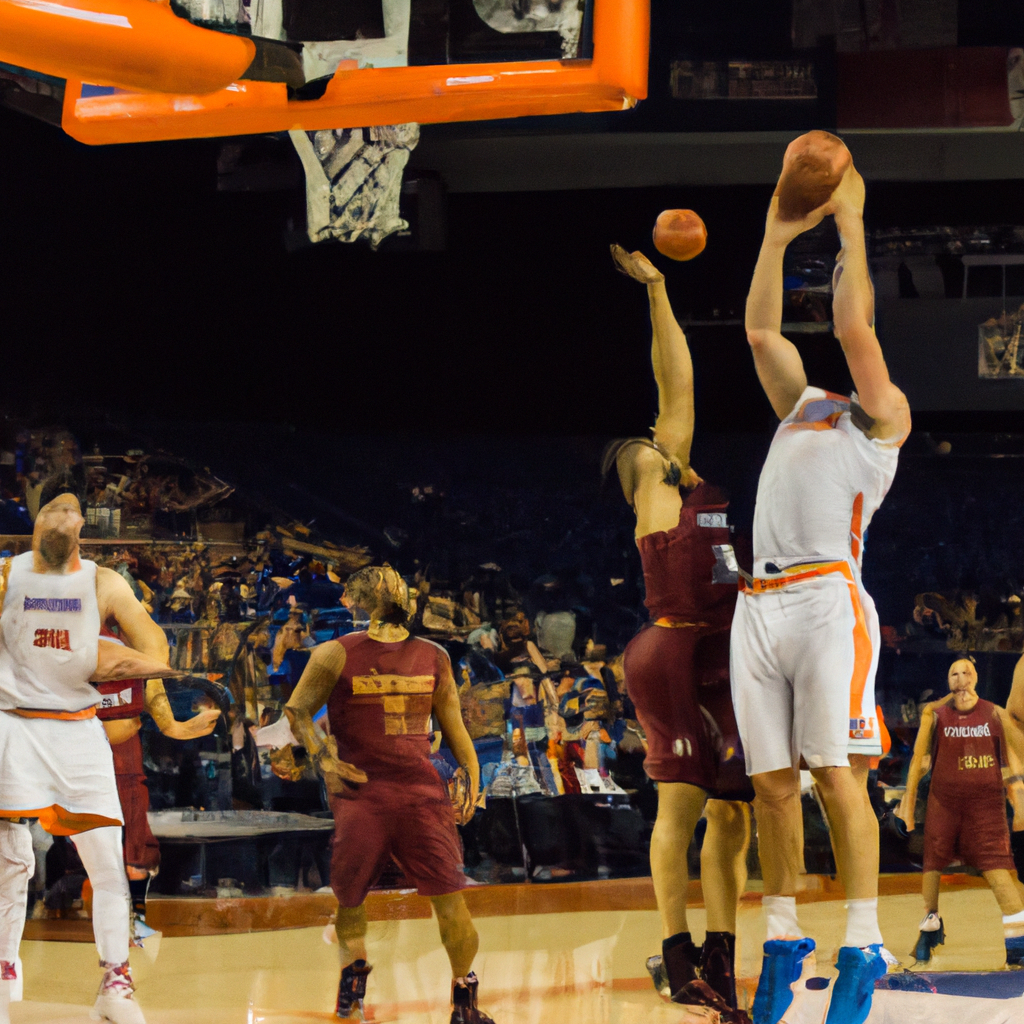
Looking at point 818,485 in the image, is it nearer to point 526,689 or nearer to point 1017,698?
point 1017,698

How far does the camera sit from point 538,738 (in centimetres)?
466

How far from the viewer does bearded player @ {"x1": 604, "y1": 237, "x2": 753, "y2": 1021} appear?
447cm

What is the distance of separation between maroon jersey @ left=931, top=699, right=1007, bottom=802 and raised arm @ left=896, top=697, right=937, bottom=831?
22mm

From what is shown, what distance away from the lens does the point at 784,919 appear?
14.4 ft

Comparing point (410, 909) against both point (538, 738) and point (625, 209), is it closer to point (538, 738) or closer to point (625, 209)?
point (538, 738)

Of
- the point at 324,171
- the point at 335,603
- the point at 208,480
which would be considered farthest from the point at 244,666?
the point at 324,171

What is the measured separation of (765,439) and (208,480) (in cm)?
215

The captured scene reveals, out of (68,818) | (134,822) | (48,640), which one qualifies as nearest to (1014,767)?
(134,822)

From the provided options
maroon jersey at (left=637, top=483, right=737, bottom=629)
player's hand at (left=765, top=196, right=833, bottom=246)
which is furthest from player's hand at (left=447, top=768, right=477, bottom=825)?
player's hand at (left=765, top=196, right=833, bottom=246)

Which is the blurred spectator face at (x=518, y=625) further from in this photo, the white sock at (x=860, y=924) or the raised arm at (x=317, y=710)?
the white sock at (x=860, y=924)

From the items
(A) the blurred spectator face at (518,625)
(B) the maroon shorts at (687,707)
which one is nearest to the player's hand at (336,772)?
(A) the blurred spectator face at (518,625)

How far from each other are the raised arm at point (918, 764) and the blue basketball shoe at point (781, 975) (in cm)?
58

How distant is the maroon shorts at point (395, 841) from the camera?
14.5 ft

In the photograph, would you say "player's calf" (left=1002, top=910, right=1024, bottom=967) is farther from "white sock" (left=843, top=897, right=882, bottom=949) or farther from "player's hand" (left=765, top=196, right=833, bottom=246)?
"player's hand" (left=765, top=196, right=833, bottom=246)
